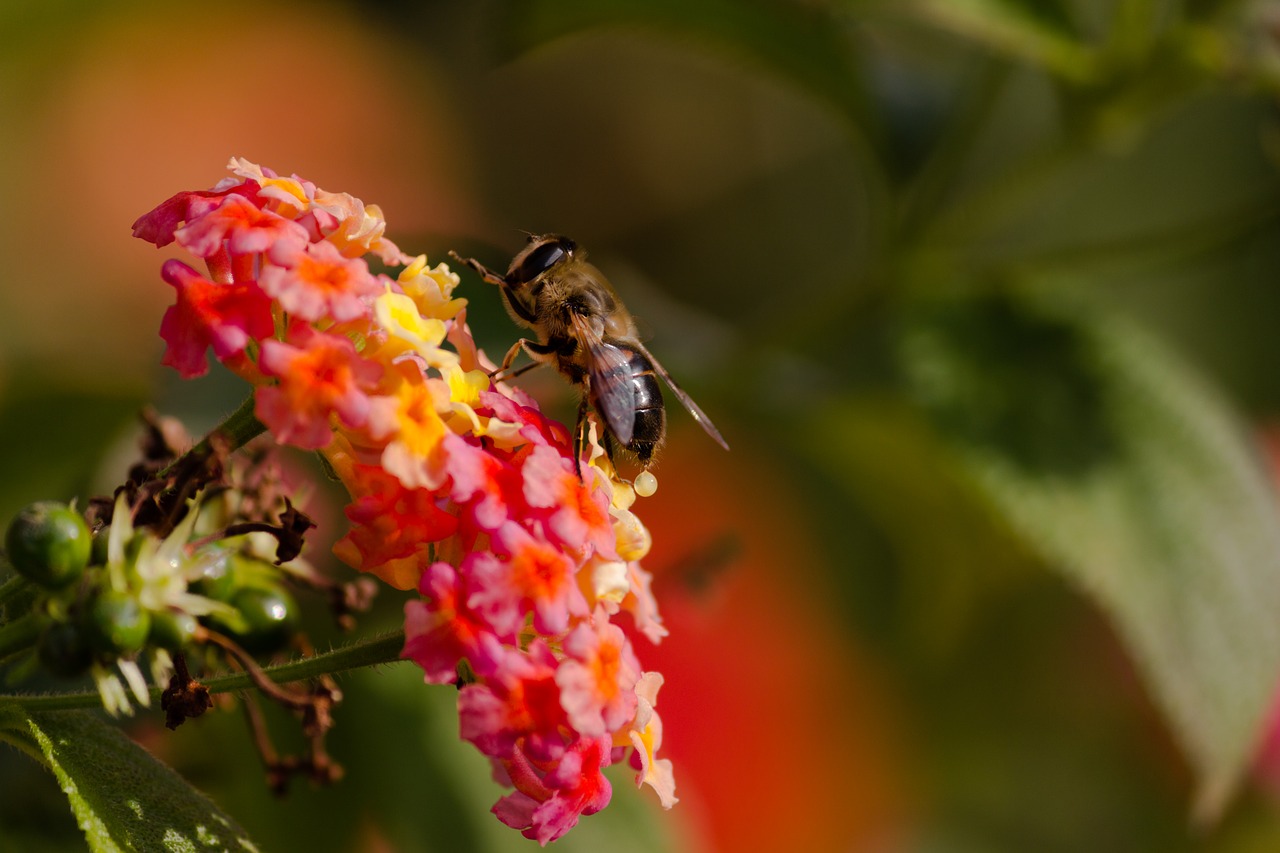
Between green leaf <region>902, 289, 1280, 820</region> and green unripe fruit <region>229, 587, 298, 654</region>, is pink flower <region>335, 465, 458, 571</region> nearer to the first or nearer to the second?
green unripe fruit <region>229, 587, 298, 654</region>

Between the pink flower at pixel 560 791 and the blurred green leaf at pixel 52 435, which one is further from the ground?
the pink flower at pixel 560 791

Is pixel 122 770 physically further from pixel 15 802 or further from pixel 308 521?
pixel 15 802

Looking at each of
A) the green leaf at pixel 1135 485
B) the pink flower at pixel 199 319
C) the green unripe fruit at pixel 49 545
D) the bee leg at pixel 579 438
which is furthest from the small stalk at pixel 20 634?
the green leaf at pixel 1135 485

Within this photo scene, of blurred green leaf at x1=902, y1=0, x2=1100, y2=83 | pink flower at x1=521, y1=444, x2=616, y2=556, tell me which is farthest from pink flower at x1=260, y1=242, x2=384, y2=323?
blurred green leaf at x1=902, y1=0, x2=1100, y2=83

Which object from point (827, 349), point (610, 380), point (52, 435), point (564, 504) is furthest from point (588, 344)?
point (827, 349)

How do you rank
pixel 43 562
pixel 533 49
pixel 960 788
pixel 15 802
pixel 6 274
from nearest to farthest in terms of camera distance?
pixel 43 562 < pixel 15 802 < pixel 533 49 < pixel 6 274 < pixel 960 788

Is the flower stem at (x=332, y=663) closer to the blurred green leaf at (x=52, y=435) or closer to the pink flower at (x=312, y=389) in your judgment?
the pink flower at (x=312, y=389)

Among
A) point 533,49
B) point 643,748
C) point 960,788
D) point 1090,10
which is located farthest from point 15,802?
point 1090,10
